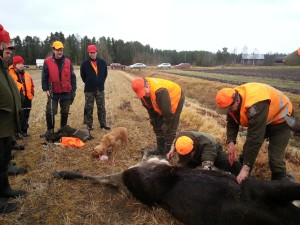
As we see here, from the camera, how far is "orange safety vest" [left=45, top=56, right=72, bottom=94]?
6.78m

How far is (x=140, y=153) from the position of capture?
6.19m

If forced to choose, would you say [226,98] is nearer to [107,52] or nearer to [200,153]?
[200,153]

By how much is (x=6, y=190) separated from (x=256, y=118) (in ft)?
11.5

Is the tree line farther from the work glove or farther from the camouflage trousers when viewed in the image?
the work glove

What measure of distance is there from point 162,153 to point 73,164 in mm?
1821

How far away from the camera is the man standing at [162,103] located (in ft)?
17.1

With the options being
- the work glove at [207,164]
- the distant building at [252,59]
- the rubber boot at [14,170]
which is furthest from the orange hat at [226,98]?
the distant building at [252,59]

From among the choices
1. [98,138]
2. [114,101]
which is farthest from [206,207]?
[114,101]

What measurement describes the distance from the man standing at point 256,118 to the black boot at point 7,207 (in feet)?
9.61

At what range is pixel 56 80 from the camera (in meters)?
6.79

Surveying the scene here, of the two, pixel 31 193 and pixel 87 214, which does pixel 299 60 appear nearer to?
pixel 87 214

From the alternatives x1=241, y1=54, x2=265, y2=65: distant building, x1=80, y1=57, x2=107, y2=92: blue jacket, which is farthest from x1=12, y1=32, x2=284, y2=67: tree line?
x1=80, y1=57, x2=107, y2=92: blue jacket

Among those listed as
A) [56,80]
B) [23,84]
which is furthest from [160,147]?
[23,84]

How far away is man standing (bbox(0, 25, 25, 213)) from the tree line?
2464 inches
